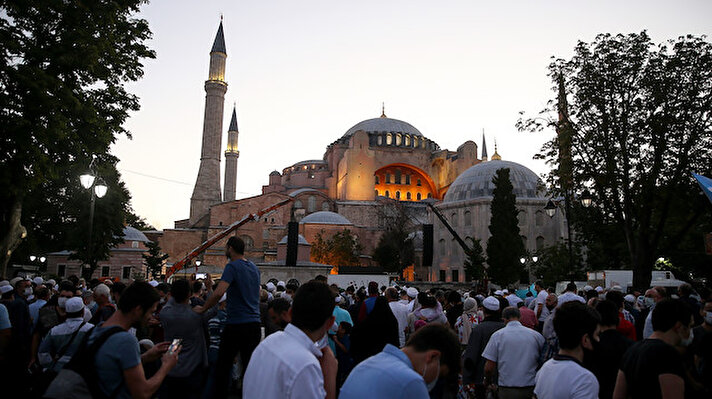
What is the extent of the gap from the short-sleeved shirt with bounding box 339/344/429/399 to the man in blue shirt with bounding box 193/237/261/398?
9.44ft

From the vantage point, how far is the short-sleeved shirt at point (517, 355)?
4.82 meters

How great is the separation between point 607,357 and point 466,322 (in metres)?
2.97

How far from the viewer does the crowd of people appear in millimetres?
2458

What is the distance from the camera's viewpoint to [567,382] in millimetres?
3201

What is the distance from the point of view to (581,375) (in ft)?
10.5

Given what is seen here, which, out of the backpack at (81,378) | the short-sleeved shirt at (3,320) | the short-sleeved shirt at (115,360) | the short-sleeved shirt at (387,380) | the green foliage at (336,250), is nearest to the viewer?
the short-sleeved shirt at (387,380)

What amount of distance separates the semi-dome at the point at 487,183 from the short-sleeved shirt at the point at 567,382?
3967 cm

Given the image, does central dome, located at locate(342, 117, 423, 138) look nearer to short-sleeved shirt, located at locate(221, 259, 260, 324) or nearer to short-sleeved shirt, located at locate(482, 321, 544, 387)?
short-sleeved shirt, located at locate(221, 259, 260, 324)

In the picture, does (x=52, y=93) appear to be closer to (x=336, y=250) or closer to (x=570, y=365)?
(x=570, y=365)

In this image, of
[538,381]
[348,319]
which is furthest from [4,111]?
[538,381]

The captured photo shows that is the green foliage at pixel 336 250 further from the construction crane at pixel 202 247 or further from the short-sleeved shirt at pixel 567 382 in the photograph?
the short-sleeved shirt at pixel 567 382

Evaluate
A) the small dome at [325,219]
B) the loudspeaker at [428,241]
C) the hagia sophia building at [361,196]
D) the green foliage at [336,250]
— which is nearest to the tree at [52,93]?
the loudspeaker at [428,241]

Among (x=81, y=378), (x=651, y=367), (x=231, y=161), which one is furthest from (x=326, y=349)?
(x=231, y=161)

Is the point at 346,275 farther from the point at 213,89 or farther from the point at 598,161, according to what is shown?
the point at 213,89
